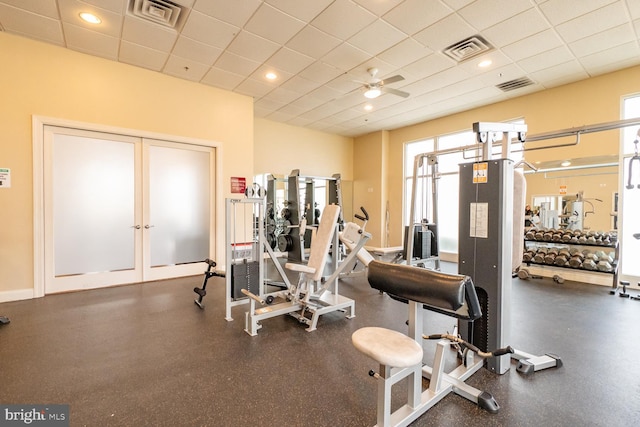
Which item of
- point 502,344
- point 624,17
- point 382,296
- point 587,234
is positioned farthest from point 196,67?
point 587,234

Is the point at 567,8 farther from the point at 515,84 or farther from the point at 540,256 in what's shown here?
the point at 540,256

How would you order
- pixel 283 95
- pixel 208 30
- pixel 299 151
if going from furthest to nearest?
pixel 299 151 → pixel 283 95 → pixel 208 30

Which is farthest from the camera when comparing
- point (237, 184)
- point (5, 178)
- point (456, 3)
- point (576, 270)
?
point (237, 184)

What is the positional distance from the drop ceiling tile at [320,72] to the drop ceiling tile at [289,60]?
107 millimetres

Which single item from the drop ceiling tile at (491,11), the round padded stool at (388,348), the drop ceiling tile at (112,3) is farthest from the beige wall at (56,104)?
the round padded stool at (388,348)

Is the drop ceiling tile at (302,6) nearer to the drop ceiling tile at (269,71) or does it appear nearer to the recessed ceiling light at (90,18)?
the drop ceiling tile at (269,71)

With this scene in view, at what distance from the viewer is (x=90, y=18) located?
353 centimetres

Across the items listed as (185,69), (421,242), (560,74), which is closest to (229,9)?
(185,69)

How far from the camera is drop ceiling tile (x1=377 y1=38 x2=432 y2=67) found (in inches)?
161

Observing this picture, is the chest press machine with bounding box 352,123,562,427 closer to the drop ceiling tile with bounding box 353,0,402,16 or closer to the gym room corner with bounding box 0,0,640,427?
the gym room corner with bounding box 0,0,640,427

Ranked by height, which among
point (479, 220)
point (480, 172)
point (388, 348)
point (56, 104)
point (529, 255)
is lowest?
point (529, 255)

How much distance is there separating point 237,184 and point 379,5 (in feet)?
12.6

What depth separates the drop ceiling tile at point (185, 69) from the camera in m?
4.55

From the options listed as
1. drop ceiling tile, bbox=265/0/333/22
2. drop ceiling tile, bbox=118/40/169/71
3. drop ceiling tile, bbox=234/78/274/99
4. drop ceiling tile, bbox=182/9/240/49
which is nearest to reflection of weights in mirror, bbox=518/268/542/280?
drop ceiling tile, bbox=265/0/333/22
